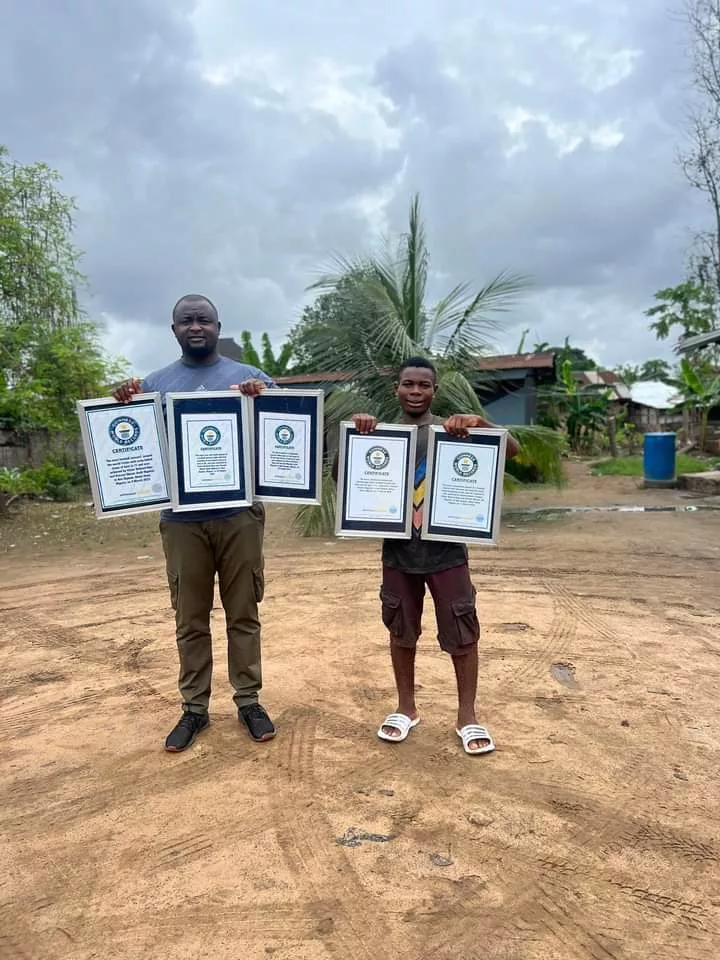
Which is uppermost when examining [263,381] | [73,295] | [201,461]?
[73,295]

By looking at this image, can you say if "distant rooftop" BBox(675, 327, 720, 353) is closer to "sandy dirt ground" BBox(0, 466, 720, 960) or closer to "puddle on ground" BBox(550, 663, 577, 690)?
"sandy dirt ground" BBox(0, 466, 720, 960)

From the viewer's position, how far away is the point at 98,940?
2006 millimetres

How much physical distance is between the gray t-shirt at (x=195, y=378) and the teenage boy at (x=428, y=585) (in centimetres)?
63

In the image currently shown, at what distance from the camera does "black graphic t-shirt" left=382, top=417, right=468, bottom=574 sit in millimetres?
2930

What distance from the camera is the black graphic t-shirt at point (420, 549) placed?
293 cm

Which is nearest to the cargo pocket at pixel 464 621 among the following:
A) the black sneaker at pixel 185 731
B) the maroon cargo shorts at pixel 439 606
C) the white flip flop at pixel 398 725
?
the maroon cargo shorts at pixel 439 606

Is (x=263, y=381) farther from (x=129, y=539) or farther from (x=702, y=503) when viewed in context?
(x=702, y=503)

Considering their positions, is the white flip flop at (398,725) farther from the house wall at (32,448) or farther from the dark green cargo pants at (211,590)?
the house wall at (32,448)

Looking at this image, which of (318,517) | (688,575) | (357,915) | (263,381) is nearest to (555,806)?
(357,915)

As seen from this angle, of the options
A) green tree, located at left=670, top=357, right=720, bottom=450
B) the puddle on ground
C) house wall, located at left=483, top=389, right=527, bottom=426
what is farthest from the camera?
green tree, located at left=670, top=357, right=720, bottom=450

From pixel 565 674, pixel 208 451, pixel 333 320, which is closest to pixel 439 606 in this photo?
pixel 208 451

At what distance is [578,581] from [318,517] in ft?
11.2

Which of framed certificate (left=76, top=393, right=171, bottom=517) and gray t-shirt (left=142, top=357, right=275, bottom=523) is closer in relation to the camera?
framed certificate (left=76, top=393, right=171, bottom=517)

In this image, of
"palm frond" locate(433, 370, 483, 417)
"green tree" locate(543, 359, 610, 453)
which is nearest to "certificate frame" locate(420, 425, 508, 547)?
"palm frond" locate(433, 370, 483, 417)
